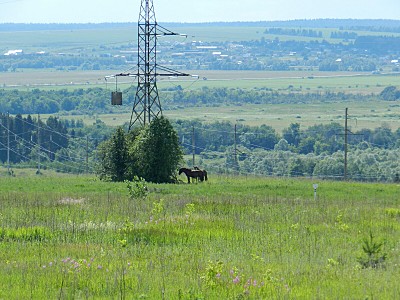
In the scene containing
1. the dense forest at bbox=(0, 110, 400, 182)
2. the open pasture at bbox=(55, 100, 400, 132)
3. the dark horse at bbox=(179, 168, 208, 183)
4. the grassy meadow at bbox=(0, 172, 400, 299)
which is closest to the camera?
the grassy meadow at bbox=(0, 172, 400, 299)

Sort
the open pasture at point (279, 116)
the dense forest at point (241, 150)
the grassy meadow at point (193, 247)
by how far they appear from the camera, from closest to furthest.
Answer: the grassy meadow at point (193, 247), the dense forest at point (241, 150), the open pasture at point (279, 116)

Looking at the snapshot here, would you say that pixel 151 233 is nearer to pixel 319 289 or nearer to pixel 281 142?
pixel 319 289

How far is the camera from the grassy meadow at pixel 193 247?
1404 centimetres

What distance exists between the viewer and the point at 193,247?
699 inches

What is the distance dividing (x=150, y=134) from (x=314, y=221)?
1677 cm

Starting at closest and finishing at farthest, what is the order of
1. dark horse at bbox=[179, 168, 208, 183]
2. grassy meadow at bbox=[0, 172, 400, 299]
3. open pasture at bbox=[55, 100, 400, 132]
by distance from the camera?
grassy meadow at bbox=[0, 172, 400, 299] < dark horse at bbox=[179, 168, 208, 183] < open pasture at bbox=[55, 100, 400, 132]

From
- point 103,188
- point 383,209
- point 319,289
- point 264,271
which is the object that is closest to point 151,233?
point 264,271

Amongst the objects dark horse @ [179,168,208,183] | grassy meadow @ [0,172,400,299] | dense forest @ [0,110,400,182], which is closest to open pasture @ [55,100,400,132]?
dense forest @ [0,110,400,182]

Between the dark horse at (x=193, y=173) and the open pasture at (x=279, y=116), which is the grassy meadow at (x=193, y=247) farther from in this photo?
the open pasture at (x=279, y=116)

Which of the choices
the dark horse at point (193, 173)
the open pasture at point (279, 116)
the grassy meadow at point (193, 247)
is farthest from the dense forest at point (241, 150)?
the grassy meadow at point (193, 247)

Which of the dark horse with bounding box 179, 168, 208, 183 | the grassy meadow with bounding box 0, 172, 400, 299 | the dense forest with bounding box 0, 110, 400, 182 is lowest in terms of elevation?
the dense forest with bounding box 0, 110, 400, 182

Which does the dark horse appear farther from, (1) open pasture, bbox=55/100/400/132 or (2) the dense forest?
(1) open pasture, bbox=55/100/400/132

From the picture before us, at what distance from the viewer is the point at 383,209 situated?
24.9 m

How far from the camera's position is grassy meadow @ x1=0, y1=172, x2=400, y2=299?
1404 cm
